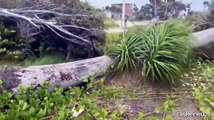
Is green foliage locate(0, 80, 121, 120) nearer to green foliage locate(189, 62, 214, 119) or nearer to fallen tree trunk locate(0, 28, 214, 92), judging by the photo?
fallen tree trunk locate(0, 28, 214, 92)

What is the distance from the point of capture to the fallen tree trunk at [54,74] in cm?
267

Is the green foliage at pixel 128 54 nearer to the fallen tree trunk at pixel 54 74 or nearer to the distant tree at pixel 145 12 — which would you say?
→ the fallen tree trunk at pixel 54 74

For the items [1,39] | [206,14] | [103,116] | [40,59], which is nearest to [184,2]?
[206,14]

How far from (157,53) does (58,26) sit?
131 centimetres

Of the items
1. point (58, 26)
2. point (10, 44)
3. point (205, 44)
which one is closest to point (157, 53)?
point (205, 44)

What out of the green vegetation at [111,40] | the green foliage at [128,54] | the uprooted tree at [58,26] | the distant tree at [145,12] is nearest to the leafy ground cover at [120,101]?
the green foliage at [128,54]

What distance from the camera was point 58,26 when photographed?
3.55m

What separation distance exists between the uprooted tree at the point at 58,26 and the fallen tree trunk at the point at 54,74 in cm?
56

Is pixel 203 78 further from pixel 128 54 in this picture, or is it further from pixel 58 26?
pixel 58 26

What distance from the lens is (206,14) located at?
4.37m

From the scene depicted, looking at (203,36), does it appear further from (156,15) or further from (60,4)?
(60,4)

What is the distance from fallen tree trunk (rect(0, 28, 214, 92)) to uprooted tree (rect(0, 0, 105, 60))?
1.85ft

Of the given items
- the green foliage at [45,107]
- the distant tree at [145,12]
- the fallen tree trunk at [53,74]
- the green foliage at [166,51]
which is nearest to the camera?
the green foliage at [45,107]

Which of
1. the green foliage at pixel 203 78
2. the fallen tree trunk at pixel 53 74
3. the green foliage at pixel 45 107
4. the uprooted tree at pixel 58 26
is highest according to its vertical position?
the uprooted tree at pixel 58 26
